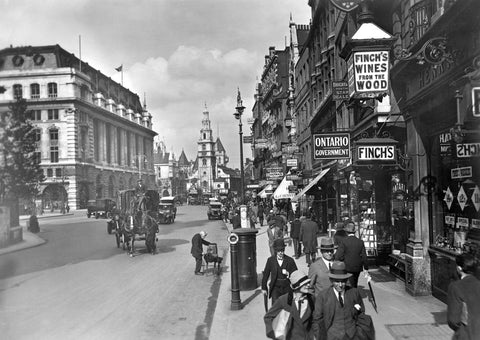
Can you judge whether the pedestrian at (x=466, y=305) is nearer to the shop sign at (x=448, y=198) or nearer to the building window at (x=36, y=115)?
the shop sign at (x=448, y=198)

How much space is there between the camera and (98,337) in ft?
23.8

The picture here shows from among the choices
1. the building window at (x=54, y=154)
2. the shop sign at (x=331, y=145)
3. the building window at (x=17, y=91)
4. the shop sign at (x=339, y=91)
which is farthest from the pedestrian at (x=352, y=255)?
the shop sign at (x=339, y=91)

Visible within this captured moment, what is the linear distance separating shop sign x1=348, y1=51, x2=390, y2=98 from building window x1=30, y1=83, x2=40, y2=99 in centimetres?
582

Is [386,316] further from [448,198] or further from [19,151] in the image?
[19,151]

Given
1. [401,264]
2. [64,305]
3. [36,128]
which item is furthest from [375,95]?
[64,305]

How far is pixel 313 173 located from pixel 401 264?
17.1 m

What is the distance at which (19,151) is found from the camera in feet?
21.8

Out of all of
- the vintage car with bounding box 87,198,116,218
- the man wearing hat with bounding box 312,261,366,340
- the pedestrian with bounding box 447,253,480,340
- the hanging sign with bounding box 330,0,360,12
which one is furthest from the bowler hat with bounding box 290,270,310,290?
the vintage car with bounding box 87,198,116,218

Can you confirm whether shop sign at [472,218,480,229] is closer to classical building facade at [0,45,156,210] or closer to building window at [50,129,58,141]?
classical building facade at [0,45,156,210]

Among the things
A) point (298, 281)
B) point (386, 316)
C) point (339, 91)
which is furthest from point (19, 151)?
point (339, 91)

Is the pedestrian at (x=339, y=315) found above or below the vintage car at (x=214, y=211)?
above

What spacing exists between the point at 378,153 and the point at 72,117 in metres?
6.81

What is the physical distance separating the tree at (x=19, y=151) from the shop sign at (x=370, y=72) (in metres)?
6.05

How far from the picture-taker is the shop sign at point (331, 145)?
48.7 feet
